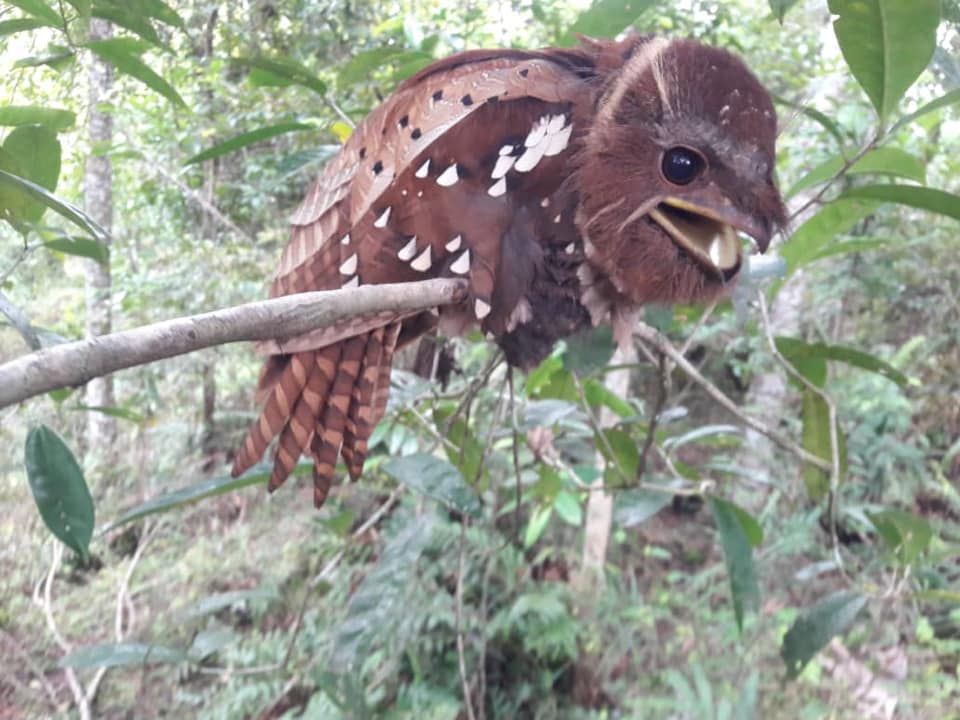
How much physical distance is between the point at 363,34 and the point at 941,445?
2977 millimetres

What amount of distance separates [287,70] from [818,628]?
4.53ft

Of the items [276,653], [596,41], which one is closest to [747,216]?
[596,41]

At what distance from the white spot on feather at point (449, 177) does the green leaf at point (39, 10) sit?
0.48m

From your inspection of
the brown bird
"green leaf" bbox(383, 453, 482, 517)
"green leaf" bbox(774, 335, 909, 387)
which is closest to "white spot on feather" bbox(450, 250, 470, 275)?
the brown bird

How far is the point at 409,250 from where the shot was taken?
3.22 ft

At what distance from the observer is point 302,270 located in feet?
3.57

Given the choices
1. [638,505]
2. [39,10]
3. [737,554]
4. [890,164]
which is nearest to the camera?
[39,10]

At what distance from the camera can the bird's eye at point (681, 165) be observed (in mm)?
837

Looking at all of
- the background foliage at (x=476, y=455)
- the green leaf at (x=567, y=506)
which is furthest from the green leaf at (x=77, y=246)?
the green leaf at (x=567, y=506)

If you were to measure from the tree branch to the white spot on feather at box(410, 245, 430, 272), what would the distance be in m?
0.35

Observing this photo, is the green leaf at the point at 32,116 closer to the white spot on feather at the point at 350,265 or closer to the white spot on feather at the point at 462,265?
the white spot on feather at the point at 350,265

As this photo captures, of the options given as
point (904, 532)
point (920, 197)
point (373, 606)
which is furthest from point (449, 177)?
point (904, 532)

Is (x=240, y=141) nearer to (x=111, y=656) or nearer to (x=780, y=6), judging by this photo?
(x=780, y=6)

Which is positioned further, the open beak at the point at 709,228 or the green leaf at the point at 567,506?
the green leaf at the point at 567,506
